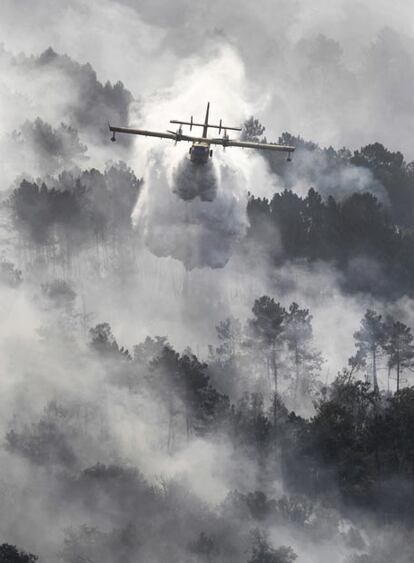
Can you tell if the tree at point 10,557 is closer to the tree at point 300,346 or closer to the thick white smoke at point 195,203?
the tree at point 300,346

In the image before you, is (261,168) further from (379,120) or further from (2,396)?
(379,120)

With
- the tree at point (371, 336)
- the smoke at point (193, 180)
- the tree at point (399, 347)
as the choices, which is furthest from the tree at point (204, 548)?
the smoke at point (193, 180)

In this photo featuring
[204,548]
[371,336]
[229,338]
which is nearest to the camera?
[204,548]

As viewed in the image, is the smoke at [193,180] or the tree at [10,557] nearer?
the tree at [10,557]

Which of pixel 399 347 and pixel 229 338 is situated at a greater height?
pixel 229 338

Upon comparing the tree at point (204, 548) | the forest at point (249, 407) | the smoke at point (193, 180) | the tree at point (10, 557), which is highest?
the smoke at point (193, 180)

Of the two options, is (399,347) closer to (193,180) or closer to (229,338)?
(229,338)

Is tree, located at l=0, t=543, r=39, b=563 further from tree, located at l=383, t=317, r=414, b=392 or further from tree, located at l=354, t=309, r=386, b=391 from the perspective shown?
tree, located at l=354, t=309, r=386, b=391

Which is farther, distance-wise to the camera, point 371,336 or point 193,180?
point 193,180

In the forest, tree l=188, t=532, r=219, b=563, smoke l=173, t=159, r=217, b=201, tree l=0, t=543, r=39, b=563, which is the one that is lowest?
tree l=0, t=543, r=39, b=563

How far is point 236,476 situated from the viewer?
68.0 m

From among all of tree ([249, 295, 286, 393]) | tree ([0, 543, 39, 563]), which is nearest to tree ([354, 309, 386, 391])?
tree ([249, 295, 286, 393])

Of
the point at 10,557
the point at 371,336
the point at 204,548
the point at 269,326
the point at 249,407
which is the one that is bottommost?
the point at 10,557

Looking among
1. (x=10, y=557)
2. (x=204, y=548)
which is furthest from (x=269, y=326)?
(x=10, y=557)
